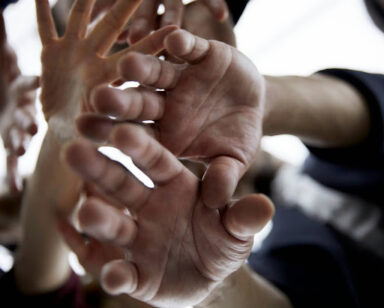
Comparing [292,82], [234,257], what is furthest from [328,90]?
[234,257]

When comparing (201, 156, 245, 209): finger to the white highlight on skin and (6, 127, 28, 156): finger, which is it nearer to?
the white highlight on skin

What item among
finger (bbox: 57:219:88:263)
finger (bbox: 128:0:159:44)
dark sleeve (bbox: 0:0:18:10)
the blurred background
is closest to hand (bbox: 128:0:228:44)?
finger (bbox: 128:0:159:44)

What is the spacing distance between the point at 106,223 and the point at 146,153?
5 centimetres

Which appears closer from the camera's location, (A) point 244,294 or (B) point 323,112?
(A) point 244,294

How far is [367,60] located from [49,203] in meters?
0.49

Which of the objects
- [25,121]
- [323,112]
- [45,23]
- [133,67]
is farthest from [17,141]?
[323,112]

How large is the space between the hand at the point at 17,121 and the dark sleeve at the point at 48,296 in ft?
0.52

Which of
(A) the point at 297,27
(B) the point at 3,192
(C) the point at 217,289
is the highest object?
(A) the point at 297,27

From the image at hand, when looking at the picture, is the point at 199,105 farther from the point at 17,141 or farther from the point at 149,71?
the point at 17,141

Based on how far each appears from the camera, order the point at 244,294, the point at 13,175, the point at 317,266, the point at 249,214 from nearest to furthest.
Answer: the point at 249,214 < the point at 244,294 < the point at 317,266 < the point at 13,175

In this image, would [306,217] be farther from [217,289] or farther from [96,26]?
[96,26]

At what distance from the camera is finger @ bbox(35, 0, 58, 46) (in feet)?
1.16

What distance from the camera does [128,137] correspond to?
0.24 meters

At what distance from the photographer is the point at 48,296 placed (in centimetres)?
47
